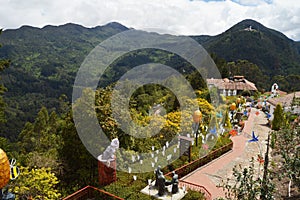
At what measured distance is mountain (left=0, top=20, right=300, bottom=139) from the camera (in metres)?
62.4

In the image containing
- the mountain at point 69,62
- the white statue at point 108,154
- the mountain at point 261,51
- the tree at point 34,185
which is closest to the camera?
the tree at point 34,185

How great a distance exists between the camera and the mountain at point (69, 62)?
2457 inches

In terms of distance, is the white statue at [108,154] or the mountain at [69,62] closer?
the white statue at [108,154]

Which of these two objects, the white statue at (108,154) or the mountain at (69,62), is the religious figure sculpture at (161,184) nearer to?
the white statue at (108,154)

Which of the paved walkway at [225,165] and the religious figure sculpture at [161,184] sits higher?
the religious figure sculpture at [161,184]

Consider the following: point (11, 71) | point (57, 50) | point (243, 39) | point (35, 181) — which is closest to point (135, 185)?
point (35, 181)

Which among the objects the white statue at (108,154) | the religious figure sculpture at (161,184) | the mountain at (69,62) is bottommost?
the religious figure sculpture at (161,184)

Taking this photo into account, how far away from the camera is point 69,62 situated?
133625mm

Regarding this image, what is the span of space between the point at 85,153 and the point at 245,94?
34472 mm

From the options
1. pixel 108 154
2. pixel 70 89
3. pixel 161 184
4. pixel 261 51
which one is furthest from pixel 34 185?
pixel 70 89

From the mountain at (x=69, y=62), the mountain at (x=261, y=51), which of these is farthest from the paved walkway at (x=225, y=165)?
the mountain at (x=261, y=51)

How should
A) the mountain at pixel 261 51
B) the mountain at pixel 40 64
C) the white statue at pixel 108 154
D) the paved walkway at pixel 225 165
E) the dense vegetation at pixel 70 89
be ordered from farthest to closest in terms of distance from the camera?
1. the mountain at pixel 40 64
2. the mountain at pixel 261 51
3. the paved walkway at pixel 225 165
4. the dense vegetation at pixel 70 89
5. the white statue at pixel 108 154

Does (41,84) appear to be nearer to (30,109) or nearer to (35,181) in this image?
(30,109)

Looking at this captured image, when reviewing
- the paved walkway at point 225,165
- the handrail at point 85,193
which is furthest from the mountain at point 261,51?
the handrail at point 85,193
